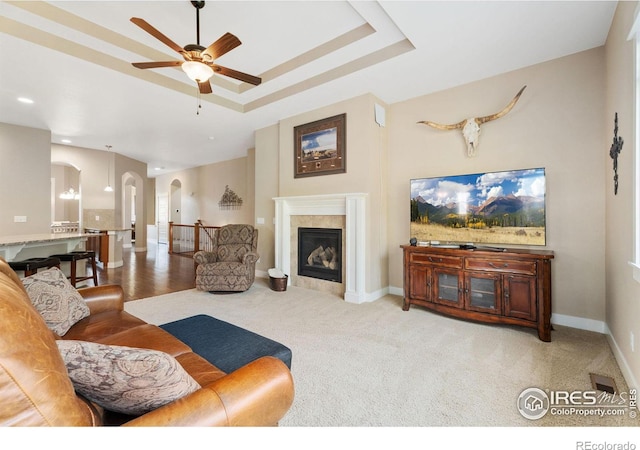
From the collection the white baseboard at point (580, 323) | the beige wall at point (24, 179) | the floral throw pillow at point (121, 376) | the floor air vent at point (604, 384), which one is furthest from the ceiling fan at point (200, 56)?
the beige wall at point (24, 179)

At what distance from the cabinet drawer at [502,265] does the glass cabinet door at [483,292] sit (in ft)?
0.25

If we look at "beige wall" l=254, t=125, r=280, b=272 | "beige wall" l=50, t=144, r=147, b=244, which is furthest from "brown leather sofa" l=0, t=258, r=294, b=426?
"beige wall" l=50, t=144, r=147, b=244

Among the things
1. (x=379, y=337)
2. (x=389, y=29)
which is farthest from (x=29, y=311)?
(x=389, y=29)

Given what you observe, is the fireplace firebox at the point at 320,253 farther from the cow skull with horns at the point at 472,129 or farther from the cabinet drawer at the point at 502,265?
the cow skull with horns at the point at 472,129

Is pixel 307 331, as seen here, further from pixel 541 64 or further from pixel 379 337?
pixel 541 64

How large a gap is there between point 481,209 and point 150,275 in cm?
586

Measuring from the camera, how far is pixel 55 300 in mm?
1734

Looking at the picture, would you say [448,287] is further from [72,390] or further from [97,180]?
[97,180]

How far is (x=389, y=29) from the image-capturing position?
2807 millimetres

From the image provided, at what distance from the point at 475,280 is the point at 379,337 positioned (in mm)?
1230

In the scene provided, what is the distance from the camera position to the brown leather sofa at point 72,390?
63 cm

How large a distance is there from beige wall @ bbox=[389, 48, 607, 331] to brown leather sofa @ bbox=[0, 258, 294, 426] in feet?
11.0

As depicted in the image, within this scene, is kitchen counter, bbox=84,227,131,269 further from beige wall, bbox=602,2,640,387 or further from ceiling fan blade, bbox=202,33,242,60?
beige wall, bbox=602,2,640,387

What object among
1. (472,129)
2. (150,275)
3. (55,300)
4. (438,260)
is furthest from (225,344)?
(150,275)
